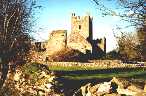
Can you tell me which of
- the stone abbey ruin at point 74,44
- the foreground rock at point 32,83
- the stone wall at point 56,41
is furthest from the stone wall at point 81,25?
the foreground rock at point 32,83

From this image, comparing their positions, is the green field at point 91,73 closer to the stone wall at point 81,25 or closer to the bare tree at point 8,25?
the bare tree at point 8,25

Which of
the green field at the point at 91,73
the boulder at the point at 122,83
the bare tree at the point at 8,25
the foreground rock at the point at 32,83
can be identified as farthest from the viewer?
the green field at the point at 91,73

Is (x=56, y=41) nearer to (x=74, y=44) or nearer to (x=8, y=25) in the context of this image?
(x=74, y=44)

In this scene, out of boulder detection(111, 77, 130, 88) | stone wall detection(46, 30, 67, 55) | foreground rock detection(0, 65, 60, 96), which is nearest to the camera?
boulder detection(111, 77, 130, 88)

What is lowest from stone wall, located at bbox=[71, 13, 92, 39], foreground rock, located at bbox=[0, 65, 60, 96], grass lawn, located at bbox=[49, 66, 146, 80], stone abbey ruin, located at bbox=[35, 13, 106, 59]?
grass lawn, located at bbox=[49, 66, 146, 80]

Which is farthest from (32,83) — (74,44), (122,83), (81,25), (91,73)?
(81,25)

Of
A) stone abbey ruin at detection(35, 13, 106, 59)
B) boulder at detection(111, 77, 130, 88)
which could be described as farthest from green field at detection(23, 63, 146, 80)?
stone abbey ruin at detection(35, 13, 106, 59)

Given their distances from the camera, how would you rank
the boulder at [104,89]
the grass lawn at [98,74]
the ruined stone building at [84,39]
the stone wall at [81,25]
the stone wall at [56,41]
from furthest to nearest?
the stone wall at [81,25] → the ruined stone building at [84,39] → the stone wall at [56,41] → the grass lawn at [98,74] → the boulder at [104,89]

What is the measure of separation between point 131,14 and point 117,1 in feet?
1.82

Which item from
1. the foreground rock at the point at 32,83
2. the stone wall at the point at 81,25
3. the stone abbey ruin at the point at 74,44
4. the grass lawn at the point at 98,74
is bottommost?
the grass lawn at the point at 98,74

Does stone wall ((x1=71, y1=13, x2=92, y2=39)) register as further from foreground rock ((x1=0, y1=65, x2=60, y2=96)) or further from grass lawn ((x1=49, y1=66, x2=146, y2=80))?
foreground rock ((x1=0, y1=65, x2=60, y2=96))

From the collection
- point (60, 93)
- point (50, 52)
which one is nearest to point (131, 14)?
point (60, 93)

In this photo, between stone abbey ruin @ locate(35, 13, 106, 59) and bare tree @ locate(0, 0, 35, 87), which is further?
stone abbey ruin @ locate(35, 13, 106, 59)

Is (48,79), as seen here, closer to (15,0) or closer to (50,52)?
(15,0)
